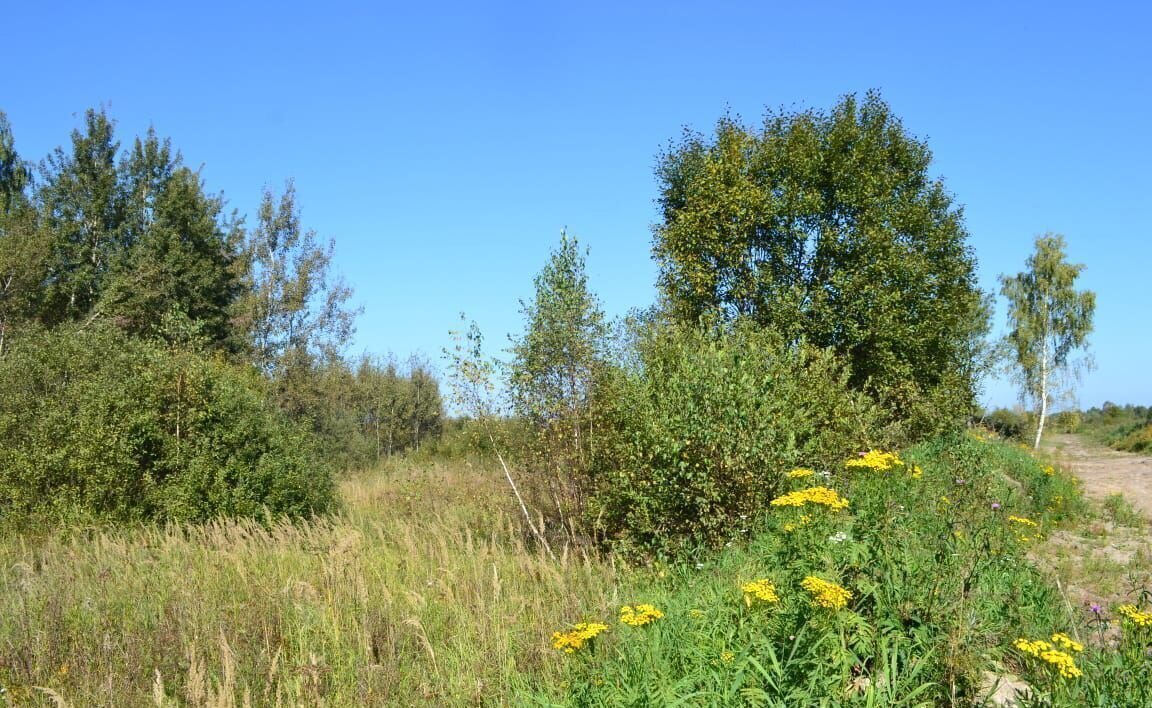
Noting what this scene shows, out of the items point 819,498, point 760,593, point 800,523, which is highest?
point 819,498

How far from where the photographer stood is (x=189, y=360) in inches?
486

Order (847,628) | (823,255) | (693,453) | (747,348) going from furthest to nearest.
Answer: (823,255) < (747,348) < (693,453) < (847,628)

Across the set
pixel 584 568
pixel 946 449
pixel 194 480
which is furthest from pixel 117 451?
pixel 946 449

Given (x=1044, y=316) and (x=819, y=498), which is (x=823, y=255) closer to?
(x=819, y=498)

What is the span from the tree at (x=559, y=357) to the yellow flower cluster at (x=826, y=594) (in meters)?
6.14

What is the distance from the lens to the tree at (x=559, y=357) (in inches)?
384

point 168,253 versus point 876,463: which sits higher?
point 168,253

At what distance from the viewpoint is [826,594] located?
11.4 feet

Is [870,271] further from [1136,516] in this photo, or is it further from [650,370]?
[650,370]

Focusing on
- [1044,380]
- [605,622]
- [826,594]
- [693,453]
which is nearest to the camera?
[826,594]

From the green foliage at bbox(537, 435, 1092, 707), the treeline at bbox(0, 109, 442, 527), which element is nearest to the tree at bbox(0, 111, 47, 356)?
the treeline at bbox(0, 109, 442, 527)

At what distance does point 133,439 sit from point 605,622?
348 inches

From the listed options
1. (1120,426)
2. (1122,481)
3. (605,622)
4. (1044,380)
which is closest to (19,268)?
(605,622)

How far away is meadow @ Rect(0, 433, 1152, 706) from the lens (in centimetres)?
381
